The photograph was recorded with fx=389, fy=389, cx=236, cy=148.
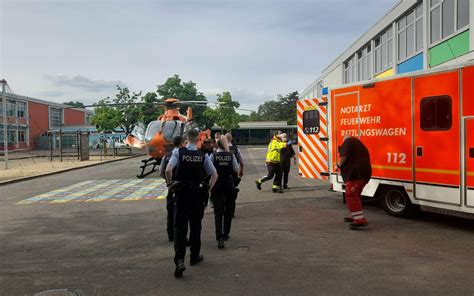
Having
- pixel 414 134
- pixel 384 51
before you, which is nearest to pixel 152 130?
pixel 414 134

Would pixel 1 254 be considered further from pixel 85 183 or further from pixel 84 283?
pixel 85 183

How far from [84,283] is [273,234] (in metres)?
3.24

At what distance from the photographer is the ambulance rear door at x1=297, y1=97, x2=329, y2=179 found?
10.2m

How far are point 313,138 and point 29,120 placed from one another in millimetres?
61458

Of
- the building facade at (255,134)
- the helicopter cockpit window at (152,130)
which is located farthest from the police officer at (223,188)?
the building facade at (255,134)

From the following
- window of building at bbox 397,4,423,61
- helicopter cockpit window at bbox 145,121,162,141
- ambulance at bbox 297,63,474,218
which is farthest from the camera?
window of building at bbox 397,4,423,61

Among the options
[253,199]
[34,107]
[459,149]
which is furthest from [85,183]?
[34,107]

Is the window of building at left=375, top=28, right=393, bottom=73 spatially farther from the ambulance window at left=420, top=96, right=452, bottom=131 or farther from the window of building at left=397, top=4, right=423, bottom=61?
the ambulance window at left=420, top=96, right=452, bottom=131

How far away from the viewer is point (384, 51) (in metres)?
24.5

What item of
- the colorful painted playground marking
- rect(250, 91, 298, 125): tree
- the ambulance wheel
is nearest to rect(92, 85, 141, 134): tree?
the colorful painted playground marking

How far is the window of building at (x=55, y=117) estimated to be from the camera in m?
68.7

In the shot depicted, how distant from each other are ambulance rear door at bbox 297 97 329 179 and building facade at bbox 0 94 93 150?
47938mm

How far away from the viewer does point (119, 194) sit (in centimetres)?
1201

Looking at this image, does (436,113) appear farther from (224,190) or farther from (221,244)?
(221,244)
